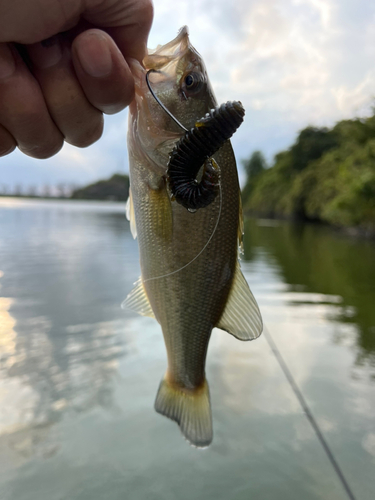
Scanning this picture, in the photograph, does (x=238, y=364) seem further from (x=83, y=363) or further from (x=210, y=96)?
(x=210, y=96)

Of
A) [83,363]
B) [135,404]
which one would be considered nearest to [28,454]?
[135,404]

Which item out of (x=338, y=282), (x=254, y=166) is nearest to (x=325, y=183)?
(x=338, y=282)

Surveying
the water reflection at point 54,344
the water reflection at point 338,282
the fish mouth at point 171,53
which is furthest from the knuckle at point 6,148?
the water reflection at point 338,282

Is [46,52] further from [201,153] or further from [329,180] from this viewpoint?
[329,180]

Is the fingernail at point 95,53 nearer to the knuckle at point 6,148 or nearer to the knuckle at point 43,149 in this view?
the knuckle at point 43,149

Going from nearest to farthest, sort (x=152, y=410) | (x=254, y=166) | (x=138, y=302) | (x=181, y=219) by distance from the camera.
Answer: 1. (x=181, y=219)
2. (x=138, y=302)
3. (x=152, y=410)
4. (x=254, y=166)

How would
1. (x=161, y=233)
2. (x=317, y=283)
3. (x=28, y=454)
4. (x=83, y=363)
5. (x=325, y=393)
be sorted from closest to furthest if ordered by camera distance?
1. (x=161, y=233)
2. (x=28, y=454)
3. (x=325, y=393)
4. (x=83, y=363)
5. (x=317, y=283)

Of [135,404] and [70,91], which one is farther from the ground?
[70,91]

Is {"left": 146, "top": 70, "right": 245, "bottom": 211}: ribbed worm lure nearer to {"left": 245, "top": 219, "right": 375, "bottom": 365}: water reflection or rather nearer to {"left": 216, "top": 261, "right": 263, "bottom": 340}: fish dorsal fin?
{"left": 216, "top": 261, "right": 263, "bottom": 340}: fish dorsal fin
